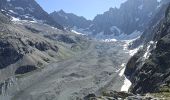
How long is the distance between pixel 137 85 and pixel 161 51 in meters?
24.0

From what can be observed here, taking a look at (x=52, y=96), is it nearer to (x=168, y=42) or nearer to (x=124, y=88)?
(x=124, y=88)

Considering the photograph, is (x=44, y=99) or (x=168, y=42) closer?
(x=168, y=42)

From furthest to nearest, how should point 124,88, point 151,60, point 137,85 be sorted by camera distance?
point 124,88 → point 151,60 → point 137,85

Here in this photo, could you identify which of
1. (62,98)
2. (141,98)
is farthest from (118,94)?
(62,98)

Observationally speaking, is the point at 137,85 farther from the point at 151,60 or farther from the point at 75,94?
the point at 75,94

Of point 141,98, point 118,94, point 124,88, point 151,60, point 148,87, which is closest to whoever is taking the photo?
point 141,98

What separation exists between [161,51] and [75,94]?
4722 centimetres

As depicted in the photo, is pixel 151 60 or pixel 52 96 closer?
pixel 151 60

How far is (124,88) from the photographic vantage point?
188125mm

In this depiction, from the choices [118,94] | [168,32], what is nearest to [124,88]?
[168,32]

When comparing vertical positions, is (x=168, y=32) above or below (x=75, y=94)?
above

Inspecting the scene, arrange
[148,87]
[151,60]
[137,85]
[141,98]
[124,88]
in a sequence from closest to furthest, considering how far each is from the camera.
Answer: [141,98]
[148,87]
[137,85]
[151,60]
[124,88]

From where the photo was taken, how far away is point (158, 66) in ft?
530

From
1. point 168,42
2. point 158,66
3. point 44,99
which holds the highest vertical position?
point 168,42
